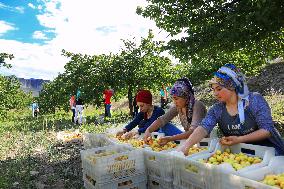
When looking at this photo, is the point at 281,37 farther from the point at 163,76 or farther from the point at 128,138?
the point at 163,76

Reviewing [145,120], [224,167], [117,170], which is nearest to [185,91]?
[117,170]

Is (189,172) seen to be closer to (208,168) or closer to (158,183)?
(208,168)

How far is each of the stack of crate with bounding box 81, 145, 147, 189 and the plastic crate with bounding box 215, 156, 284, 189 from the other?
1651 mm

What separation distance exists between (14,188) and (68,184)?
105 centimetres

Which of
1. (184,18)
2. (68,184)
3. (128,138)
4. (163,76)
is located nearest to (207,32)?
(184,18)

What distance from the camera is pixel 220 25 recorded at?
34.6 feet

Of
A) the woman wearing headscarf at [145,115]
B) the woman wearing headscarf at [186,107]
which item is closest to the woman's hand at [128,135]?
the woman wearing headscarf at [145,115]

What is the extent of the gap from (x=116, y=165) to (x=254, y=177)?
6.27 ft

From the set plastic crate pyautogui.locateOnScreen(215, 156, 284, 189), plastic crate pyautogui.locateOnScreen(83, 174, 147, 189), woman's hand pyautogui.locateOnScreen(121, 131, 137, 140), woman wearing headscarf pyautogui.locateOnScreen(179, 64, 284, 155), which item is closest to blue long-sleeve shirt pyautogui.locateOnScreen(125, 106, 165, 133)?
woman's hand pyautogui.locateOnScreen(121, 131, 137, 140)

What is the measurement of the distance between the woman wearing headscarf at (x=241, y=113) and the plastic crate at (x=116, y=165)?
696 mm

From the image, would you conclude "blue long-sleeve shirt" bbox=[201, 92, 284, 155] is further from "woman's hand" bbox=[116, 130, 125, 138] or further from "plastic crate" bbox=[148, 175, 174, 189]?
"woman's hand" bbox=[116, 130, 125, 138]

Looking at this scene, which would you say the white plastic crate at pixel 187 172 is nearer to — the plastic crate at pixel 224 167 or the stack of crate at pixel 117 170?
the plastic crate at pixel 224 167

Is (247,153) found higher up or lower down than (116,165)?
higher up


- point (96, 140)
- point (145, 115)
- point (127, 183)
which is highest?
point (145, 115)
